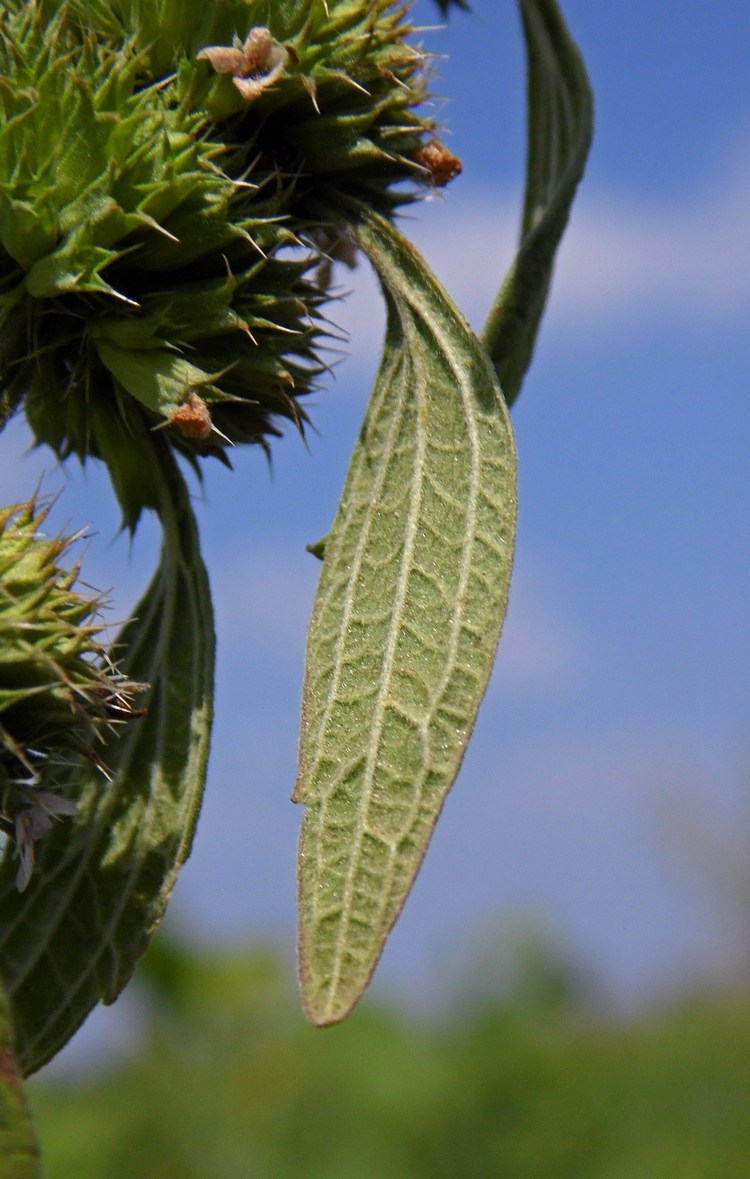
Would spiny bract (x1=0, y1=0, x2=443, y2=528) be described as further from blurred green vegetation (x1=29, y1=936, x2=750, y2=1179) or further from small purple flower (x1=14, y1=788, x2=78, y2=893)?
blurred green vegetation (x1=29, y1=936, x2=750, y2=1179)

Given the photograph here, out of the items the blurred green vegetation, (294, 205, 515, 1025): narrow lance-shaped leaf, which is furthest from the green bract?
the blurred green vegetation

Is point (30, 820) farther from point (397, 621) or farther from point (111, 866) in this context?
point (397, 621)

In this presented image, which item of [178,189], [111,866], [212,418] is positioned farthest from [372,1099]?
[178,189]

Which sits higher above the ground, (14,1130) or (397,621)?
(397,621)

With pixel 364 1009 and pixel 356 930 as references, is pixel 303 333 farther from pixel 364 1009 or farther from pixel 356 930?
pixel 364 1009

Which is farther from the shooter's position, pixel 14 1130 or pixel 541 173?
pixel 541 173

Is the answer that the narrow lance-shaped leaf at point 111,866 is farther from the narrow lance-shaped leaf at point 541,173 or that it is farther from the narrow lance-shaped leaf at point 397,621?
the narrow lance-shaped leaf at point 541,173

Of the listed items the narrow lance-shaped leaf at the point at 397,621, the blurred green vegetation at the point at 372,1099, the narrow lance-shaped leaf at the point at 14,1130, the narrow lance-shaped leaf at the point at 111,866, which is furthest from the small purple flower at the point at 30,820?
the blurred green vegetation at the point at 372,1099
